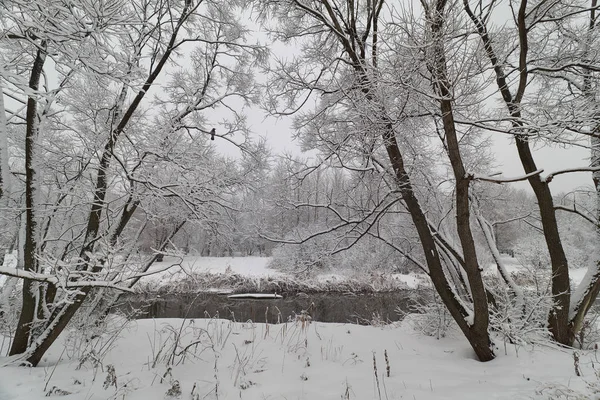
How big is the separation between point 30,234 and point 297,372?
372 cm

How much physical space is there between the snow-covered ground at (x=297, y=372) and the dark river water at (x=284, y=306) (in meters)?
4.81

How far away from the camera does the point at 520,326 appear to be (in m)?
3.56

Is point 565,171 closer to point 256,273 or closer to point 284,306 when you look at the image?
point 284,306

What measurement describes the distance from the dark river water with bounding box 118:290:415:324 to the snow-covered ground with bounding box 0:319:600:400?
4805mm

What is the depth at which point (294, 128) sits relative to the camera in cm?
532

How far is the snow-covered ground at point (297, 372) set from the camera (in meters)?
2.89

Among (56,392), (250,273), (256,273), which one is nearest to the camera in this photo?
(56,392)

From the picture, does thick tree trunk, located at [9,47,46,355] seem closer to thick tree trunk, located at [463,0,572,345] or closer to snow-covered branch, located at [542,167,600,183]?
thick tree trunk, located at [463,0,572,345]

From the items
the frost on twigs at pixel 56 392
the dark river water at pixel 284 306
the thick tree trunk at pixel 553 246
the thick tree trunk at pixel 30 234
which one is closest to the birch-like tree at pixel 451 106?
the thick tree trunk at pixel 553 246

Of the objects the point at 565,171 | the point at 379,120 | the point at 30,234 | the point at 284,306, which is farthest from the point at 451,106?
the point at 284,306

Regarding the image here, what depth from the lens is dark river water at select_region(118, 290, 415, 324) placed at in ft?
33.3

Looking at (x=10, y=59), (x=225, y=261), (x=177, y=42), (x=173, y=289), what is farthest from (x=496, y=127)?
(x=225, y=261)

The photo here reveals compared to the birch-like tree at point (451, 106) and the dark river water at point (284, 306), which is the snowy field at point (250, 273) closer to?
the dark river water at point (284, 306)

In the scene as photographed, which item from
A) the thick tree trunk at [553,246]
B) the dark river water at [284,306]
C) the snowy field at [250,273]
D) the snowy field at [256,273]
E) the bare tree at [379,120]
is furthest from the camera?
the snowy field at [250,273]
